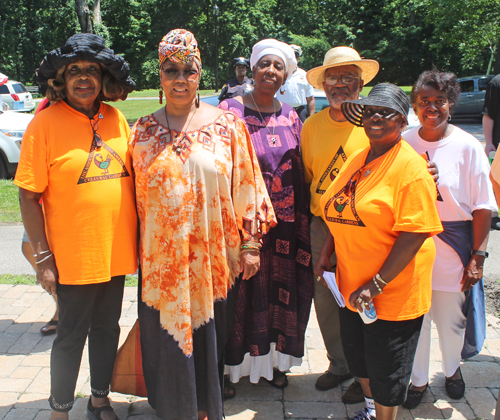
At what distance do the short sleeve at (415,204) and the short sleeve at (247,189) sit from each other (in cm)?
77

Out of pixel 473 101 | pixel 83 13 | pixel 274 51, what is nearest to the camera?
pixel 274 51

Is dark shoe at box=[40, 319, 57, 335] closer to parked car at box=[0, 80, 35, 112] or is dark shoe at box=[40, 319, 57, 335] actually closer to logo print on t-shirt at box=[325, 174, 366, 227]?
logo print on t-shirt at box=[325, 174, 366, 227]

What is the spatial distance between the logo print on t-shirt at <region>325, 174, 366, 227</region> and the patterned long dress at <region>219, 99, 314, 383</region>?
0.54 metres

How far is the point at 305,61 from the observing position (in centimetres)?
3178

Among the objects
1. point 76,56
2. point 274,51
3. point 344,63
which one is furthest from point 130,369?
point 344,63

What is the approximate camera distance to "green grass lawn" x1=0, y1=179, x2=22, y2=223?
7094mm

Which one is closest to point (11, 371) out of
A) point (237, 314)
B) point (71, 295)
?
point (71, 295)

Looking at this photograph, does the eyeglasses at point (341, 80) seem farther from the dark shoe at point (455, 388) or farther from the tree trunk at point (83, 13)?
the tree trunk at point (83, 13)

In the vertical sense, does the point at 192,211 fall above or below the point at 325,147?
below

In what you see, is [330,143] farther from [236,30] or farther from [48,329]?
[236,30]

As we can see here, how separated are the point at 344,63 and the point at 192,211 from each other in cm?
137

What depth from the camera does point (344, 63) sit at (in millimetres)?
2988

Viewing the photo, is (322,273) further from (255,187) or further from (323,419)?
(323,419)

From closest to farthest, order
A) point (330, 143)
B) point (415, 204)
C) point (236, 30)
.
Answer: point (415, 204) < point (330, 143) < point (236, 30)
